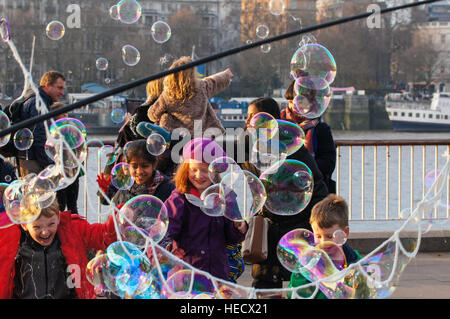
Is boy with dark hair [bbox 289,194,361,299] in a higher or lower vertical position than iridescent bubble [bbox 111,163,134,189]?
lower

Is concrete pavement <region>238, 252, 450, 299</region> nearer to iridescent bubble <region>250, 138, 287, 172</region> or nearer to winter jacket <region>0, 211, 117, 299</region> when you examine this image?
iridescent bubble <region>250, 138, 287, 172</region>

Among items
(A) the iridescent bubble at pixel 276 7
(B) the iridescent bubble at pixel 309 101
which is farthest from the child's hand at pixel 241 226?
(A) the iridescent bubble at pixel 276 7

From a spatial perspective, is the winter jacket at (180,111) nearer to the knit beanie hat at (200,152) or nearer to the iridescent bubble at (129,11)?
the iridescent bubble at (129,11)

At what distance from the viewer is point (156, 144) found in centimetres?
401

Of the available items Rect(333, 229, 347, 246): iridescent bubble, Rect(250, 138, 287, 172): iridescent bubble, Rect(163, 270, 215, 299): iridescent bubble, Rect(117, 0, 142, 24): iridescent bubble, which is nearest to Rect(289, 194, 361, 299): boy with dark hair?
Rect(333, 229, 347, 246): iridescent bubble

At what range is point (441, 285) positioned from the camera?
455 centimetres

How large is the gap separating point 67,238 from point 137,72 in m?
41.2

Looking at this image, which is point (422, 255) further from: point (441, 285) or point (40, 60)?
point (40, 60)

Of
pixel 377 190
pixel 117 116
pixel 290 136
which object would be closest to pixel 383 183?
pixel 377 190

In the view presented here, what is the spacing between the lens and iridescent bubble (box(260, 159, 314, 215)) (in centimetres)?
359

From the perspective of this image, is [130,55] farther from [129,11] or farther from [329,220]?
[329,220]

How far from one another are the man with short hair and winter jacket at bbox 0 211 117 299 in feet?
7.41

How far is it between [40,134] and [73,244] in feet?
8.21
